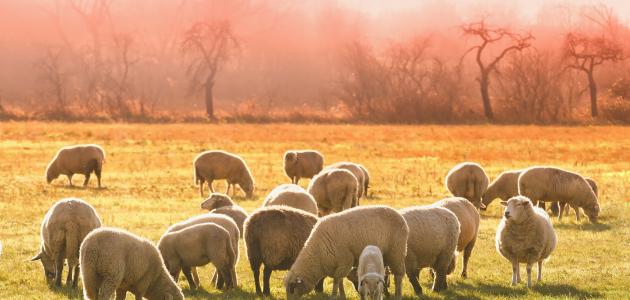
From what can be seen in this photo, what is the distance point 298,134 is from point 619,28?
36.6 metres

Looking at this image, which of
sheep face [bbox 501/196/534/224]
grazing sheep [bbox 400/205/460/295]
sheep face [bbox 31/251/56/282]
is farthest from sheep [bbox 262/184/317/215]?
sheep face [bbox 31/251/56/282]

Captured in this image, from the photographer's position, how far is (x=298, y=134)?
1980 inches

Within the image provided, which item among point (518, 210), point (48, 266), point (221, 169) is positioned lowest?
point (48, 266)

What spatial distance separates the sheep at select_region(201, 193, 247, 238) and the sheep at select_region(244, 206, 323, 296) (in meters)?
3.59

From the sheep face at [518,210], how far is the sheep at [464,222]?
2.60 ft

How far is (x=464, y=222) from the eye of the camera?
→ 47.9ft

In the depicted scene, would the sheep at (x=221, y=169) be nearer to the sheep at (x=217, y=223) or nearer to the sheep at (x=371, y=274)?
the sheep at (x=217, y=223)

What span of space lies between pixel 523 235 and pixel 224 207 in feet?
17.5

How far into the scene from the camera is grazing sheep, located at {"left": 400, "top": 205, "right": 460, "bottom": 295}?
514 inches

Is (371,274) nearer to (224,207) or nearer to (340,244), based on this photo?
(340,244)

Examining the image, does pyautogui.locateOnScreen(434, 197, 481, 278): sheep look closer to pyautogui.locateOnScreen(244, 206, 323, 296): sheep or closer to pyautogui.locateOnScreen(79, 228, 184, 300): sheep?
pyautogui.locateOnScreen(244, 206, 323, 296): sheep

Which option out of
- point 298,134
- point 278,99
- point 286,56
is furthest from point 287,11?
point 298,134

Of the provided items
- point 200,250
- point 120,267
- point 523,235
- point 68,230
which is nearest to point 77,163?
point 68,230


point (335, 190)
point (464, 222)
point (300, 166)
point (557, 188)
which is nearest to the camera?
point (464, 222)
